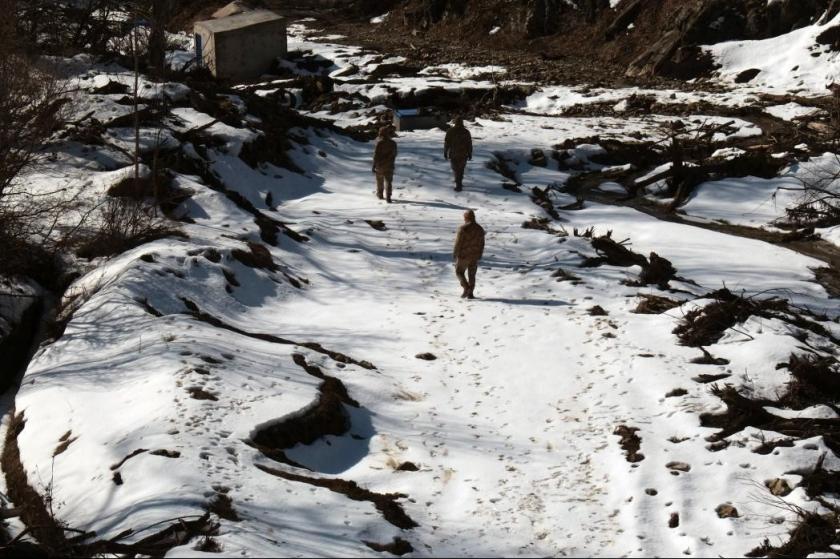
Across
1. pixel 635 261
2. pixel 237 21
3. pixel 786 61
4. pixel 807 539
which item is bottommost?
pixel 635 261

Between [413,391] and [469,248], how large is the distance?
3344 millimetres

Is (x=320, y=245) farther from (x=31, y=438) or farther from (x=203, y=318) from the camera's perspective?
(x=31, y=438)

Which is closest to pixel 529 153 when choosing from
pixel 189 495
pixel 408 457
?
pixel 408 457

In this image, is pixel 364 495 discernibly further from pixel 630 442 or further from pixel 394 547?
pixel 630 442

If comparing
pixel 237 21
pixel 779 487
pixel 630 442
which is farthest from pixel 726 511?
pixel 237 21

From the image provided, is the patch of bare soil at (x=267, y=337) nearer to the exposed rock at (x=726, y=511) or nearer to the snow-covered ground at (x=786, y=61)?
the exposed rock at (x=726, y=511)

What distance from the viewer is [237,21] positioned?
119 feet

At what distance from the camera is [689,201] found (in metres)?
21.1

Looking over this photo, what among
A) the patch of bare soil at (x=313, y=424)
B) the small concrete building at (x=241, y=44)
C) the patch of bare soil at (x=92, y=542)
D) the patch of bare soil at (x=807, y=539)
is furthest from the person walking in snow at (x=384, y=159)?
the small concrete building at (x=241, y=44)

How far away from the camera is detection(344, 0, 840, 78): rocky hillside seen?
34.0 meters

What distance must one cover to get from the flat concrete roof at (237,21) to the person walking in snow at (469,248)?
942 inches

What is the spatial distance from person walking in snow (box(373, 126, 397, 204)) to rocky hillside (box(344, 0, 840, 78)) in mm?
18868

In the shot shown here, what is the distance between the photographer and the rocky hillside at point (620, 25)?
33969 millimetres

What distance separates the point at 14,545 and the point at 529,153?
18.6m
